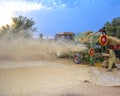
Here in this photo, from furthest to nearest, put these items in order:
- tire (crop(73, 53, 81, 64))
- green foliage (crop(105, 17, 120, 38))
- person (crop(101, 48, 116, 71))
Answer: green foliage (crop(105, 17, 120, 38))
tire (crop(73, 53, 81, 64))
person (crop(101, 48, 116, 71))

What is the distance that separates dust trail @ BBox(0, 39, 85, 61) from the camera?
2005 cm

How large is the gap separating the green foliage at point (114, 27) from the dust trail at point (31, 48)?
28.2 feet

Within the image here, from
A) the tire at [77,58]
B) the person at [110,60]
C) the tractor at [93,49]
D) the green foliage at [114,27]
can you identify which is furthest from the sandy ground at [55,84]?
the green foliage at [114,27]

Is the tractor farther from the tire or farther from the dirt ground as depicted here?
the dirt ground

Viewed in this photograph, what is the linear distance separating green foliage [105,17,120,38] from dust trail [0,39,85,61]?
8.58 meters

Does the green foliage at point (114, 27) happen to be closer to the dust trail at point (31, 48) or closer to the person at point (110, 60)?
the dust trail at point (31, 48)

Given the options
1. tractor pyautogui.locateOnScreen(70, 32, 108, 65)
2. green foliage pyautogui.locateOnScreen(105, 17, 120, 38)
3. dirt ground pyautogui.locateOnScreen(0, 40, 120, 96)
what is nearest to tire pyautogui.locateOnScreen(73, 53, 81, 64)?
tractor pyautogui.locateOnScreen(70, 32, 108, 65)

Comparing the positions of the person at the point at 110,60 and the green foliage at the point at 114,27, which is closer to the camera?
the person at the point at 110,60

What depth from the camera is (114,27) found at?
3016cm

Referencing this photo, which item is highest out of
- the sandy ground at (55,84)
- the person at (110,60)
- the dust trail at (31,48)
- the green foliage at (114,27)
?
the green foliage at (114,27)

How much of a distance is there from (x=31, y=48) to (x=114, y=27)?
11954 mm

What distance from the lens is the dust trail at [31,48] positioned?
20.0m

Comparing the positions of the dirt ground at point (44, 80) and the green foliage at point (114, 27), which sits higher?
the green foliage at point (114, 27)

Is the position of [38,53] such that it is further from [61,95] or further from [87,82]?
[61,95]
